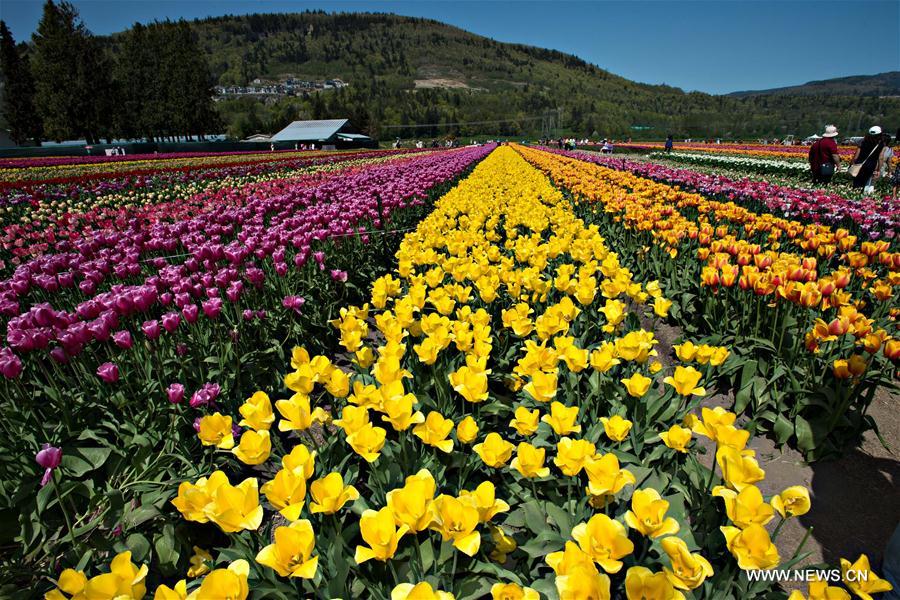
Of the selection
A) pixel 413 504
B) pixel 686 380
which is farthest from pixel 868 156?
pixel 413 504

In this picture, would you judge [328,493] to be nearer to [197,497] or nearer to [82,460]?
[197,497]

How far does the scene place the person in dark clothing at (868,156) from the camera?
11359 millimetres

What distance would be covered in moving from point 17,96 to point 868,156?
8590 cm

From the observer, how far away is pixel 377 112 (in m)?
136

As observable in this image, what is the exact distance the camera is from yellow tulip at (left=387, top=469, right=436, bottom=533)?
60.1 inches

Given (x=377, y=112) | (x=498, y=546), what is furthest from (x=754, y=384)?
(x=377, y=112)

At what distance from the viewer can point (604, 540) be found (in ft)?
4.97

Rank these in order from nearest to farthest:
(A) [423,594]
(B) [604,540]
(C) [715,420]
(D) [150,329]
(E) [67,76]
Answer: (A) [423,594] → (B) [604,540] → (C) [715,420] → (D) [150,329] → (E) [67,76]

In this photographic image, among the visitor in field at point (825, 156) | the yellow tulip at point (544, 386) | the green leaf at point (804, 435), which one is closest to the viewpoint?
the yellow tulip at point (544, 386)

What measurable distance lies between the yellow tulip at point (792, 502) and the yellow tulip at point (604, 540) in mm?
579

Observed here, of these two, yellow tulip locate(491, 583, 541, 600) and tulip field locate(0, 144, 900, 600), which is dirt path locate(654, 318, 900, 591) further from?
yellow tulip locate(491, 583, 541, 600)

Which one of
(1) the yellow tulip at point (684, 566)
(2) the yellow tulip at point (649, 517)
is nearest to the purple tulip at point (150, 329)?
(2) the yellow tulip at point (649, 517)

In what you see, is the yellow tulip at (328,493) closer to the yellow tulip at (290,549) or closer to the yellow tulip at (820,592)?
the yellow tulip at (290,549)

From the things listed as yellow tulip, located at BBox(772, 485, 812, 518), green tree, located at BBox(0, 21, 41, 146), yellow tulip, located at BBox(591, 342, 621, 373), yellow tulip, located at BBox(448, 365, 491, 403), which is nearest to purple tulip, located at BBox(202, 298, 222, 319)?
yellow tulip, located at BBox(448, 365, 491, 403)
